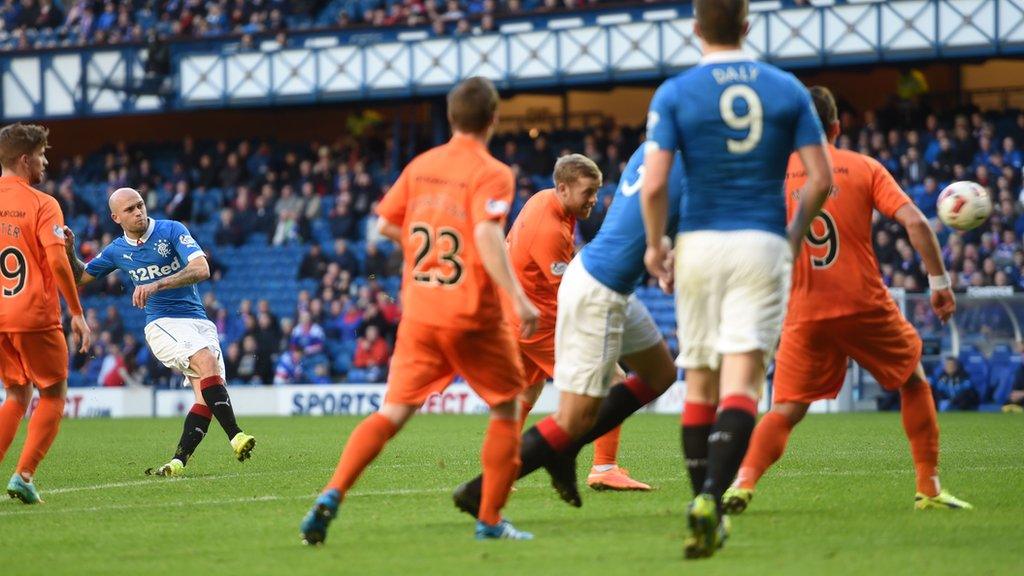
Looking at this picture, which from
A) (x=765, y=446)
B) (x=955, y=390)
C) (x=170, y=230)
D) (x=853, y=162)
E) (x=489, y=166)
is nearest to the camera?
(x=489, y=166)

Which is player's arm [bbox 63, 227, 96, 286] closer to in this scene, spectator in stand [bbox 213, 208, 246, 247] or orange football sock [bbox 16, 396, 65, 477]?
orange football sock [bbox 16, 396, 65, 477]

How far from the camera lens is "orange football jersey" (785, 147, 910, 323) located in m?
8.09

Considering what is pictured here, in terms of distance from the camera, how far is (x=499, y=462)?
23.5ft

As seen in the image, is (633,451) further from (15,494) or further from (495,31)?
(495,31)

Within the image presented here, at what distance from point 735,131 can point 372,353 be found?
20.8 m

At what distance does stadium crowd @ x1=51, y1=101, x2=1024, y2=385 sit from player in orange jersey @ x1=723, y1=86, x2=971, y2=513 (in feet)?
50.1

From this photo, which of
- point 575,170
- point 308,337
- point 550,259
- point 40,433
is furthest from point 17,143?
point 308,337

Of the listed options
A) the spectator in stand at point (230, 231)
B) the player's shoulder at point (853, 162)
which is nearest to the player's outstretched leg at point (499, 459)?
the player's shoulder at point (853, 162)

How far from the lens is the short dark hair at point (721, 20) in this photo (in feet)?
22.1

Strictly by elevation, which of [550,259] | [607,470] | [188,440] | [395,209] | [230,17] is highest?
[230,17]

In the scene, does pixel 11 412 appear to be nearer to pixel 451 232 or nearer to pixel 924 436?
pixel 451 232

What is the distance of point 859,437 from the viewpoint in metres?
15.6

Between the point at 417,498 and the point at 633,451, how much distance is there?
454 centimetres

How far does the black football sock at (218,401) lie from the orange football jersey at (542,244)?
3672 millimetres
